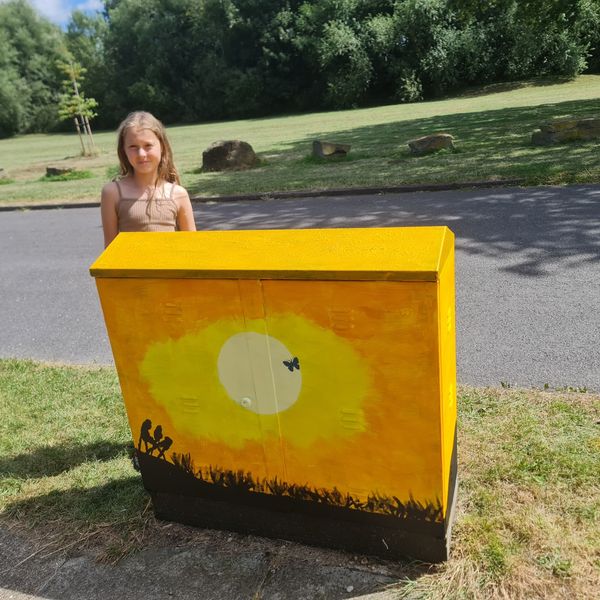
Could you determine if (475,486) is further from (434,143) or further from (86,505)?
(434,143)

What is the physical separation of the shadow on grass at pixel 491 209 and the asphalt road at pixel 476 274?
0.06 feet

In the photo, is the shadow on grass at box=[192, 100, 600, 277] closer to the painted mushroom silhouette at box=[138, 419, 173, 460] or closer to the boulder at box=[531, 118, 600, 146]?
the boulder at box=[531, 118, 600, 146]

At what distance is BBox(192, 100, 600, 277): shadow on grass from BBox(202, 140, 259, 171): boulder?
0.75 meters

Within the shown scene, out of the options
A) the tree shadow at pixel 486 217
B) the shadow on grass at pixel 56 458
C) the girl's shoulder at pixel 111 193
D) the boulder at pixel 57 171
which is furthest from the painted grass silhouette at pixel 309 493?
the boulder at pixel 57 171

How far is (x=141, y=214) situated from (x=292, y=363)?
1.21 m

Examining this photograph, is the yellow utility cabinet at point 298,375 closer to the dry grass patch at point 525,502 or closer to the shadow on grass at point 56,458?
the dry grass patch at point 525,502

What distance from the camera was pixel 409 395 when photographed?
77.1 inches

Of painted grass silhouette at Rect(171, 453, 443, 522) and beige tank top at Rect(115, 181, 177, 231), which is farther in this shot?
beige tank top at Rect(115, 181, 177, 231)

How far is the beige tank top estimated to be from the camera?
9.14ft

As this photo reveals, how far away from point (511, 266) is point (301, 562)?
394cm

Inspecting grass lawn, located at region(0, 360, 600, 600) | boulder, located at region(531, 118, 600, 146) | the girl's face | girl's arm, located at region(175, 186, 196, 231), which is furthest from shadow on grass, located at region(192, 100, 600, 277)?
the girl's face

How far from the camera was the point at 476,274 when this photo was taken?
530 centimetres

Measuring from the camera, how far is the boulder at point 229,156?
13.8 metres

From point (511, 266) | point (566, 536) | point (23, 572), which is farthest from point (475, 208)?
point (23, 572)
